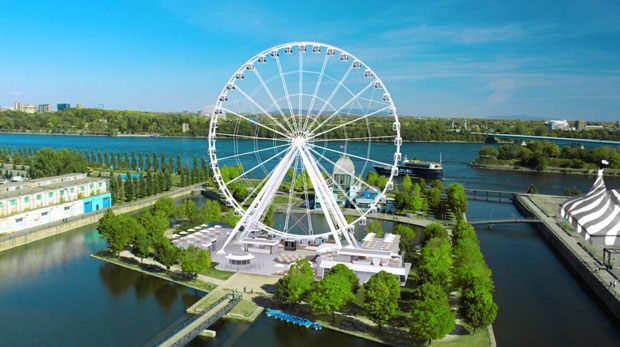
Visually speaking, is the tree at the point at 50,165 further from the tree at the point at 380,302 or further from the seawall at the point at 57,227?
the tree at the point at 380,302

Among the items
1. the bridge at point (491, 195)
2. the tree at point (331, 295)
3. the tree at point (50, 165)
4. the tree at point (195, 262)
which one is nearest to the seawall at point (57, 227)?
the tree at point (50, 165)

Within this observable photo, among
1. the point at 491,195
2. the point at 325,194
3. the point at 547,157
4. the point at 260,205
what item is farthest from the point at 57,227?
the point at 547,157

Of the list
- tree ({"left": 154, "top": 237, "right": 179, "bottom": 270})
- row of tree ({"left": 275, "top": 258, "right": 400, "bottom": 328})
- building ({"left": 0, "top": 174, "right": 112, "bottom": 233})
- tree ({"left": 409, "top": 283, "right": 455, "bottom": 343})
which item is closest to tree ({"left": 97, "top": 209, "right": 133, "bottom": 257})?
tree ({"left": 154, "top": 237, "right": 179, "bottom": 270})

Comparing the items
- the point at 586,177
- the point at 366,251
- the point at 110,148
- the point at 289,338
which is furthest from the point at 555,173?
the point at 110,148

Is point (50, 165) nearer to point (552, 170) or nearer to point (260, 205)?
point (260, 205)

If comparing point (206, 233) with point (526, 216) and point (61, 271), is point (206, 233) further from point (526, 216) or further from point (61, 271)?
point (526, 216)

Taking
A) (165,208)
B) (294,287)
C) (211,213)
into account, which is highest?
(165,208)
